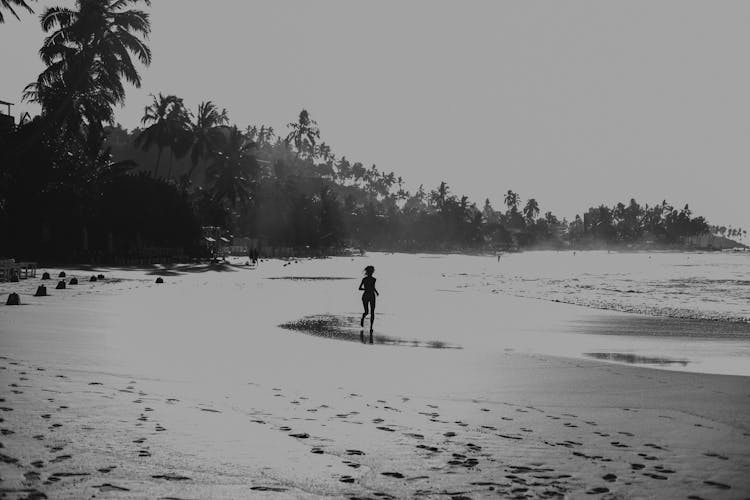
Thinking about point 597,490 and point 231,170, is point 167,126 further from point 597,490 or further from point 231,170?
point 597,490

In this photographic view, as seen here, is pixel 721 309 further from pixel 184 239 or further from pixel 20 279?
pixel 184 239

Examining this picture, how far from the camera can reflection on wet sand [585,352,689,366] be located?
1420cm

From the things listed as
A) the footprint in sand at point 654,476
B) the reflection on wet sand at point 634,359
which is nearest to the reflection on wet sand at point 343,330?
the reflection on wet sand at point 634,359

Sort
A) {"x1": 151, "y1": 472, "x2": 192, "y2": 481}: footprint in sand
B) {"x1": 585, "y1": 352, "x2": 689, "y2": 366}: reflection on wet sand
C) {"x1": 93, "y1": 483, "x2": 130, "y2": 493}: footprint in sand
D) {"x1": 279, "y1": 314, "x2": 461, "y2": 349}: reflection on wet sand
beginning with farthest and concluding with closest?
{"x1": 279, "y1": 314, "x2": 461, "y2": 349}: reflection on wet sand, {"x1": 585, "y1": 352, "x2": 689, "y2": 366}: reflection on wet sand, {"x1": 151, "y1": 472, "x2": 192, "y2": 481}: footprint in sand, {"x1": 93, "y1": 483, "x2": 130, "y2": 493}: footprint in sand

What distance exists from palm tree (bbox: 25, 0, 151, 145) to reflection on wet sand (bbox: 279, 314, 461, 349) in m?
22.5

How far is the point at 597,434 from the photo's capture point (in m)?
7.51

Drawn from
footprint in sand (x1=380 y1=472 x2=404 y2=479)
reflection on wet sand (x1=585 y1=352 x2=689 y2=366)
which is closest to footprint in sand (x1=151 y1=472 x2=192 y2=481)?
footprint in sand (x1=380 y1=472 x2=404 y2=479)

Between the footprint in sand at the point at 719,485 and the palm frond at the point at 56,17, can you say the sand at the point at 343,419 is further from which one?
the palm frond at the point at 56,17

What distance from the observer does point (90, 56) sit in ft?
124

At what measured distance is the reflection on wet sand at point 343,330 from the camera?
16.6 metres

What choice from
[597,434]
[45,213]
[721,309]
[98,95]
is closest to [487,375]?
[597,434]

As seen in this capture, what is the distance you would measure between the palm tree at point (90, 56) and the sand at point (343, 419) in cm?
2437

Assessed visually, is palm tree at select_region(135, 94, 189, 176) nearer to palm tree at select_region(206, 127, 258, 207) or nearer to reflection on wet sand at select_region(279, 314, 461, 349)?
palm tree at select_region(206, 127, 258, 207)

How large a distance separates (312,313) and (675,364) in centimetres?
1239
